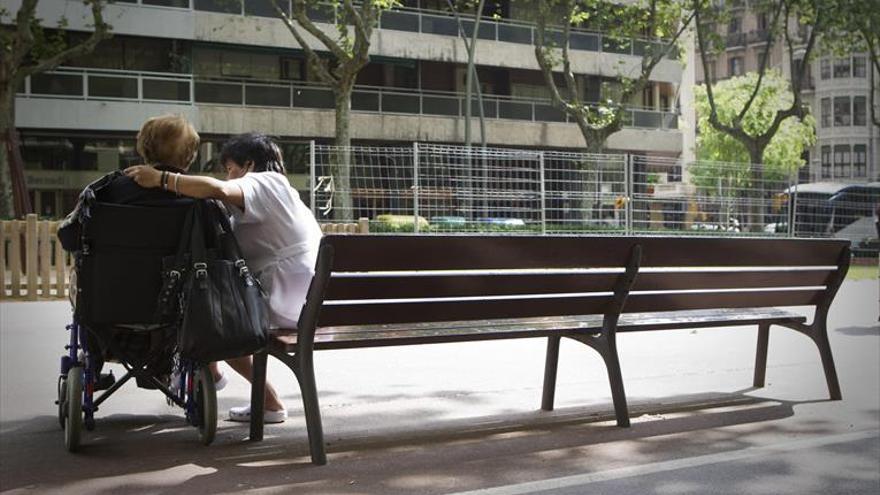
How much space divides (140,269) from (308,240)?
2.88 feet

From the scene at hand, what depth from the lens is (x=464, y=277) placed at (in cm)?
556

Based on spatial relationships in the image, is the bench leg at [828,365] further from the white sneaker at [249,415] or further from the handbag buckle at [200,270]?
the handbag buckle at [200,270]

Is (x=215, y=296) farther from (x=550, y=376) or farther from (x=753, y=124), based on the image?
(x=753, y=124)

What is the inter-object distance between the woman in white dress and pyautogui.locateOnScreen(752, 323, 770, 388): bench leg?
10.2 ft

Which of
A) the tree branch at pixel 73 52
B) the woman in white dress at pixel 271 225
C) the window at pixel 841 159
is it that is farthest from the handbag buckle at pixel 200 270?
the window at pixel 841 159

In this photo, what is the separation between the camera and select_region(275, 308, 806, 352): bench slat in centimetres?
534

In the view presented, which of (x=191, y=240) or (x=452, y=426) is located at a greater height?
(x=191, y=240)

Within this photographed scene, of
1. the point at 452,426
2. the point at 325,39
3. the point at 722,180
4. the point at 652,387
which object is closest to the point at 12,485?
the point at 452,426

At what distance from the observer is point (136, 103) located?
126 ft

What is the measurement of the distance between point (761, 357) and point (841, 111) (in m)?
85.4

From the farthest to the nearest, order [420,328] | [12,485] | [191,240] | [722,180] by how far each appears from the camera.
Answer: [722,180] → [420,328] → [191,240] → [12,485]

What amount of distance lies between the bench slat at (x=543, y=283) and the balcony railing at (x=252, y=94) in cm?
3100

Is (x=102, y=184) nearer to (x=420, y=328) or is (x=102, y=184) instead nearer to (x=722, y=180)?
(x=420, y=328)

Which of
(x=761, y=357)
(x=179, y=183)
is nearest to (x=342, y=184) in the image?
(x=761, y=357)
